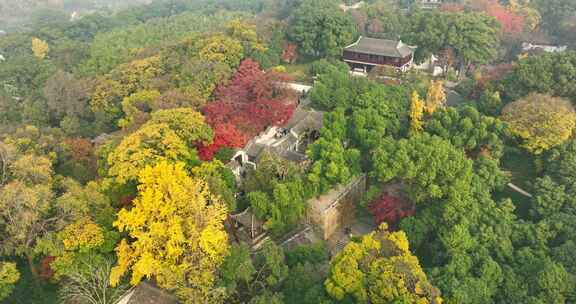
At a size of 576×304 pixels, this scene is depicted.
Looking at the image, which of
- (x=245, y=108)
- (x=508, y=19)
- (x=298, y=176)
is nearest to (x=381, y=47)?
(x=245, y=108)

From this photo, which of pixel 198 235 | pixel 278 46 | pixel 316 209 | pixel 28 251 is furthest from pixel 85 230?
pixel 278 46

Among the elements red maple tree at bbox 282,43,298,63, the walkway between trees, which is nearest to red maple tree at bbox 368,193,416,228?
the walkway between trees

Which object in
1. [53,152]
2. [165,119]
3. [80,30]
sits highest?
[165,119]

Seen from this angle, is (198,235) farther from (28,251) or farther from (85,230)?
(28,251)

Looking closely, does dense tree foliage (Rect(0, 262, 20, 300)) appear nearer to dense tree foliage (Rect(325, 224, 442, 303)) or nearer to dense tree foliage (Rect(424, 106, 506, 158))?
dense tree foliage (Rect(325, 224, 442, 303))

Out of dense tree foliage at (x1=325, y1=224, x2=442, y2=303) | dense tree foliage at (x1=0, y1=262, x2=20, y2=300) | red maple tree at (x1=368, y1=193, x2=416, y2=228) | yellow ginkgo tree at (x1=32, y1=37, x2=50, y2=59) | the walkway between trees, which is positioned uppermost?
dense tree foliage at (x1=325, y1=224, x2=442, y2=303)

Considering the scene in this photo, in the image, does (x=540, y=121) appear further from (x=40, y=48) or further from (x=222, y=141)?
(x=40, y=48)
